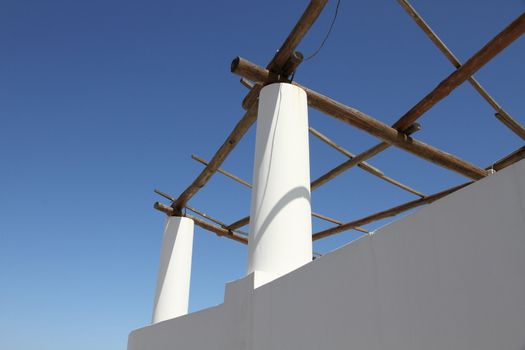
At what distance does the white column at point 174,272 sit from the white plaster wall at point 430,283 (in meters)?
4.81

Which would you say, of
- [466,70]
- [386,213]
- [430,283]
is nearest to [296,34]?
[466,70]

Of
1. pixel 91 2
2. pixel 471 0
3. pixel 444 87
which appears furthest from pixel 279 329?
pixel 91 2

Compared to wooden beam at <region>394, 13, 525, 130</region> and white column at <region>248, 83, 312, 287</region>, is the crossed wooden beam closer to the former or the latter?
wooden beam at <region>394, 13, 525, 130</region>

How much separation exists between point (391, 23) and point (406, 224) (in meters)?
4.90

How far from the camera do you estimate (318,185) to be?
7.27 meters

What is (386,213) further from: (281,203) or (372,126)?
(281,203)

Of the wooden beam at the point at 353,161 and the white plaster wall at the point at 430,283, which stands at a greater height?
the wooden beam at the point at 353,161

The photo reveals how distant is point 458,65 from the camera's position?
5.15m

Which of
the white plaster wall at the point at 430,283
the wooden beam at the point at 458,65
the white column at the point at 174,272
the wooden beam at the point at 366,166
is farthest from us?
the white column at the point at 174,272

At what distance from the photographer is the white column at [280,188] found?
3631 mm

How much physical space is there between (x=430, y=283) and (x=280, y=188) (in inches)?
84.4

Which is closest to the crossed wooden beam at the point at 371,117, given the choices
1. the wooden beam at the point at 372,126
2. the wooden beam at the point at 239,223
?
the wooden beam at the point at 372,126

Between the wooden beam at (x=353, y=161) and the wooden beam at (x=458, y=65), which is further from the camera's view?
the wooden beam at (x=353, y=161)

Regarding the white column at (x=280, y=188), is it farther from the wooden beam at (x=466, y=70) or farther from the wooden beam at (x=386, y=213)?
the wooden beam at (x=386, y=213)
